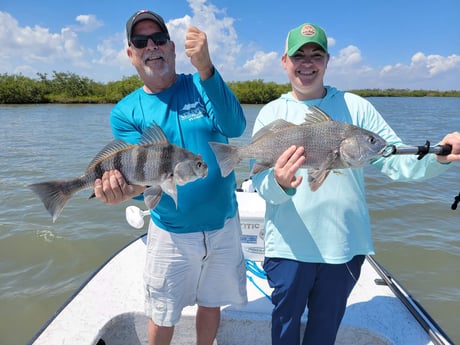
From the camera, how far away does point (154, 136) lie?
94.7 inches

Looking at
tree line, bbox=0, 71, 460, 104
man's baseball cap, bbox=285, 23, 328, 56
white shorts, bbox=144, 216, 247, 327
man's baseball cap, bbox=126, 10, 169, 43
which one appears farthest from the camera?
tree line, bbox=0, 71, 460, 104

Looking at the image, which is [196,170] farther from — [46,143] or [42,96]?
[42,96]

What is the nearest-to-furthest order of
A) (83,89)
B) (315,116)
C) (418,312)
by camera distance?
(315,116) → (418,312) → (83,89)

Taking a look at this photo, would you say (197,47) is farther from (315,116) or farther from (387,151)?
(387,151)

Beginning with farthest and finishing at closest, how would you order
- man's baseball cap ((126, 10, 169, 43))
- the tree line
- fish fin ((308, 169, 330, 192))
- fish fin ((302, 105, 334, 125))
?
the tree line < man's baseball cap ((126, 10, 169, 43)) < fish fin ((302, 105, 334, 125)) < fish fin ((308, 169, 330, 192))

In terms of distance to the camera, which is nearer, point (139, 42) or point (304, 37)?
point (304, 37)

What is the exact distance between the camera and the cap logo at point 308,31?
2.56 metres

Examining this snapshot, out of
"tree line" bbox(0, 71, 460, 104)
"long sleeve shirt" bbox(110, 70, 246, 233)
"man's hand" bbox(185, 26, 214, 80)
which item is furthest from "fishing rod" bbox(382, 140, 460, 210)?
"tree line" bbox(0, 71, 460, 104)

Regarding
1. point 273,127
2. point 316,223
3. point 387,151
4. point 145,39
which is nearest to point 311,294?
point 316,223

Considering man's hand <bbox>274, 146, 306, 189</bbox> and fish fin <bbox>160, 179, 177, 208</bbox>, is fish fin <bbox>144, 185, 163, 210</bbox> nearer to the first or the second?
fish fin <bbox>160, 179, 177, 208</bbox>

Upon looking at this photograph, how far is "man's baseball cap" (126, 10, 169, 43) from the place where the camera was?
8.83 feet

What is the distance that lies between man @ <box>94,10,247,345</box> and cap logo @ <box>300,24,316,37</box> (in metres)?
0.71

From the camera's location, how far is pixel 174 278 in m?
2.86

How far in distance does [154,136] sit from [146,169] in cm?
24
